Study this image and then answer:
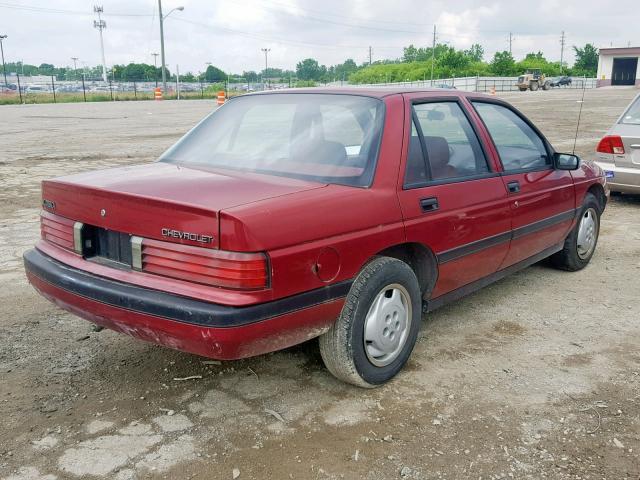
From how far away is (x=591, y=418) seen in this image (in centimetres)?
309

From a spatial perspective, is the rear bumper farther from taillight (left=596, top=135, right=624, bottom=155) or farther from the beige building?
the beige building

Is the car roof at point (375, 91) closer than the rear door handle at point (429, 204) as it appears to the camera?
No

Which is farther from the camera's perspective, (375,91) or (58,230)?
(375,91)

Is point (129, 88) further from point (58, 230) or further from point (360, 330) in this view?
point (360, 330)

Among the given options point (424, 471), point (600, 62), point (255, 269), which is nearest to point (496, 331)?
point (424, 471)

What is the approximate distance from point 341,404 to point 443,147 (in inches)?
64.7

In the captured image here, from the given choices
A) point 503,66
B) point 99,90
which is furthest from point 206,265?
point 503,66

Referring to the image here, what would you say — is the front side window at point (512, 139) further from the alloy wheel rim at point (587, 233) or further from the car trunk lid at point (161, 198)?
the car trunk lid at point (161, 198)

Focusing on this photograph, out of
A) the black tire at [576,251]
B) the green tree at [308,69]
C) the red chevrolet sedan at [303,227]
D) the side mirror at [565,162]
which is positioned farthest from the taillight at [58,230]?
the green tree at [308,69]

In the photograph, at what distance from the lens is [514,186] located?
425 cm

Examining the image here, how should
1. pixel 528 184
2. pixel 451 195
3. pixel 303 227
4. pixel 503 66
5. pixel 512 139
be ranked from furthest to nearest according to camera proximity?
pixel 503 66, pixel 512 139, pixel 528 184, pixel 451 195, pixel 303 227

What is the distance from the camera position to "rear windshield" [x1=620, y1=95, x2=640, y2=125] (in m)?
8.09

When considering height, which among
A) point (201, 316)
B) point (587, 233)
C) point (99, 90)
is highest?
point (99, 90)

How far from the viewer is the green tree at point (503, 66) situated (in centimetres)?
8600
